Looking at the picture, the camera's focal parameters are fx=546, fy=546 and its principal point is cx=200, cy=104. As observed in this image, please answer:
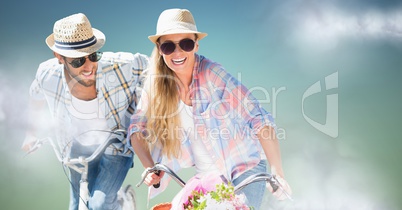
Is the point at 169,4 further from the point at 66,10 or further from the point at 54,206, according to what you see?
the point at 54,206

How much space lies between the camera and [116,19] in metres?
4.48

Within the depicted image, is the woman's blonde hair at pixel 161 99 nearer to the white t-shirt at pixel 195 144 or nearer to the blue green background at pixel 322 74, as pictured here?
the white t-shirt at pixel 195 144

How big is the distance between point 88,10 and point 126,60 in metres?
0.97

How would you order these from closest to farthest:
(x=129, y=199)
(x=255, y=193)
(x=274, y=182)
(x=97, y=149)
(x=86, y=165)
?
(x=274, y=182) < (x=255, y=193) < (x=97, y=149) < (x=86, y=165) < (x=129, y=199)

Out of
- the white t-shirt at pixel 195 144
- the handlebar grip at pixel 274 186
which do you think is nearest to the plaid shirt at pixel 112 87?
the white t-shirt at pixel 195 144

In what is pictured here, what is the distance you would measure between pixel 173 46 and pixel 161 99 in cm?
38

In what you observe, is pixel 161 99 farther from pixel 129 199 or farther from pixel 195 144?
pixel 129 199

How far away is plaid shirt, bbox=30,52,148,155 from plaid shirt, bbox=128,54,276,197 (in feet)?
0.72

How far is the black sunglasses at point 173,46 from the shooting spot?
3312 mm

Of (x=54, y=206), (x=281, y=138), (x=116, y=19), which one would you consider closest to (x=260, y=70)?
(x=281, y=138)

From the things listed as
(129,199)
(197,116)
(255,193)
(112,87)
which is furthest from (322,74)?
(129,199)

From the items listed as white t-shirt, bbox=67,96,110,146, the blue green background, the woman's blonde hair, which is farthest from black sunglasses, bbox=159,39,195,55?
the blue green background

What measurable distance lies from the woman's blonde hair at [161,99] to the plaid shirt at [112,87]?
0.25 meters

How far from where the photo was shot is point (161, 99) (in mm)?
3496
